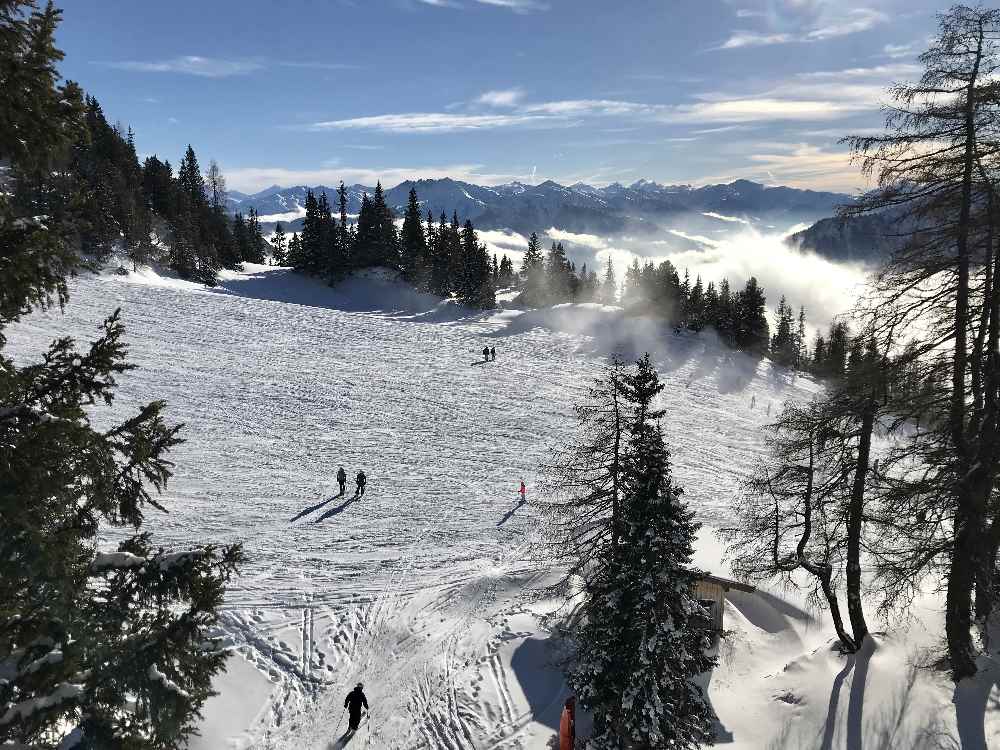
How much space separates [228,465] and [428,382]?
1650 cm

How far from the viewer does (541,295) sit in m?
81.2

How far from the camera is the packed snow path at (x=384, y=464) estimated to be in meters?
14.3

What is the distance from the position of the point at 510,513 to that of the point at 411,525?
4.43m

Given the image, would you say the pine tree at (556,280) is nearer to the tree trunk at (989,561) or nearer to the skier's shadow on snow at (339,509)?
the skier's shadow on snow at (339,509)

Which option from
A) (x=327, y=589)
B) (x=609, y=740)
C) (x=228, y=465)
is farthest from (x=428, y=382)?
(x=609, y=740)

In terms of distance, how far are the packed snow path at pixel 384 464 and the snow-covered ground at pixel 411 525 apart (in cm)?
10

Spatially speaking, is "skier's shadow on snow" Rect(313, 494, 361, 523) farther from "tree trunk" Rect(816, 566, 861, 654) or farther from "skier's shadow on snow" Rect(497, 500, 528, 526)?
"tree trunk" Rect(816, 566, 861, 654)

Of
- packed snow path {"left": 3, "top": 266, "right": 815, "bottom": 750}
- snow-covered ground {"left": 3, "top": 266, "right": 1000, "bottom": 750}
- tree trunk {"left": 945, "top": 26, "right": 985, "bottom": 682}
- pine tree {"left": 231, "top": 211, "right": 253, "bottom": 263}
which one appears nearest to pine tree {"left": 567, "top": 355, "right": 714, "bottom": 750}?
snow-covered ground {"left": 3, "top": 266, "right": 1000, "bottom": 750}

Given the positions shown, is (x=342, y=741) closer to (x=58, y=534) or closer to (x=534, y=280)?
(x=58, y=534)

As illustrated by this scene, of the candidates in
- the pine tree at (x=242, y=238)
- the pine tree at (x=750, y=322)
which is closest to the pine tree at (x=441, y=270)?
the pine tree at (x=242, y=238)

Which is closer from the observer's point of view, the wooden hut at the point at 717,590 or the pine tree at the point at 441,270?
the wooden hut at the point at 717,590

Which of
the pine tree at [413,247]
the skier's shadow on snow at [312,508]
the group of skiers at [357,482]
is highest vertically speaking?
the pine tree at [413,247]

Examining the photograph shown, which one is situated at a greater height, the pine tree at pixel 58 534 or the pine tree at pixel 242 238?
the pine tree at pixel 242 238

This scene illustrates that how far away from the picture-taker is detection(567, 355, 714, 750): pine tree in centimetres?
1030
